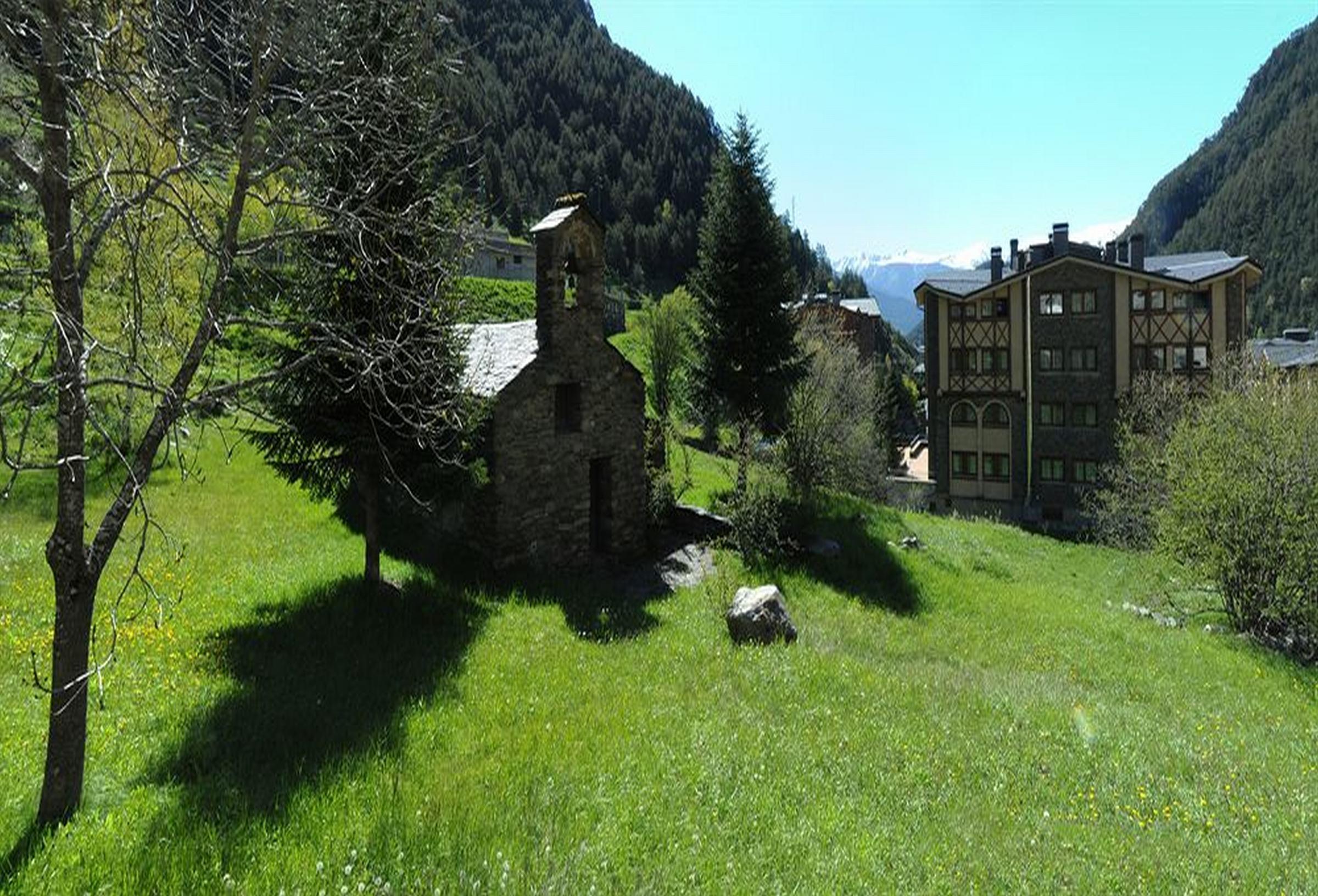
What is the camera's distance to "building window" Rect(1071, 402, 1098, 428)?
3734 cm

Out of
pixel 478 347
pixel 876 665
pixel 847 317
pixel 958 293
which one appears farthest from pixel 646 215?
pixel 876 665

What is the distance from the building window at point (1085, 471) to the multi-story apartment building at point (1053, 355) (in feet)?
0.18

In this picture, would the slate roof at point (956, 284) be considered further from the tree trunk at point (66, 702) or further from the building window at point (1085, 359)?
the tree trunk at point (66, 702)

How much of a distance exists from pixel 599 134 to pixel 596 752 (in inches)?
5634

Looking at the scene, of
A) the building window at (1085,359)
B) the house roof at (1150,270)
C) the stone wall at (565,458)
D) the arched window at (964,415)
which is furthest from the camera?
the arched window at (964,415)

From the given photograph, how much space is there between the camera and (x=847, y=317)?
7538cm

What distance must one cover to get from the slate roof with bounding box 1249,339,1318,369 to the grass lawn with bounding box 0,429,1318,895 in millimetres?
43412

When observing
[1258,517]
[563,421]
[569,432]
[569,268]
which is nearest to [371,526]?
[569,432]

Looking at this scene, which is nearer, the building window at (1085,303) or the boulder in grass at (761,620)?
the boulder in grass at (761,620)

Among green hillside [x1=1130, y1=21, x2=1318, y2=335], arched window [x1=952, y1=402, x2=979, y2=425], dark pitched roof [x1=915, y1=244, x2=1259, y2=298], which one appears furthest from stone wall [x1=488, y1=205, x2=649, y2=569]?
green hillside [x1=1130, y1=21, x2=1318, y2=335]

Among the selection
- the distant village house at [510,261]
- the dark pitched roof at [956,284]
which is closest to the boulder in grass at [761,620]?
the dark pitched roof at [956,284]

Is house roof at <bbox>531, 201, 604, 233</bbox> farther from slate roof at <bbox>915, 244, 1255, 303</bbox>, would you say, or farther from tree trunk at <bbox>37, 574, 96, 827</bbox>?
slate roof at <bbox>915, 244, 1255, 303</bbox>

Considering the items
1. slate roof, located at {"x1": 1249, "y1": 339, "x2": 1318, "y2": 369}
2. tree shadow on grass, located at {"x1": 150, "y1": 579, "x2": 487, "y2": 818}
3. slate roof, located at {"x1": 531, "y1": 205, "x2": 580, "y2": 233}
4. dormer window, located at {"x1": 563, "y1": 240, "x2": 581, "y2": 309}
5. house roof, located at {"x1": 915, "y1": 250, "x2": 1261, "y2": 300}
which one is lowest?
tree shadow on grass, located at {"x1": 150, "y1": 579, "x2": 487, "y2": 818}

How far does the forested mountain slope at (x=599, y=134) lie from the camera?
11144 cm
